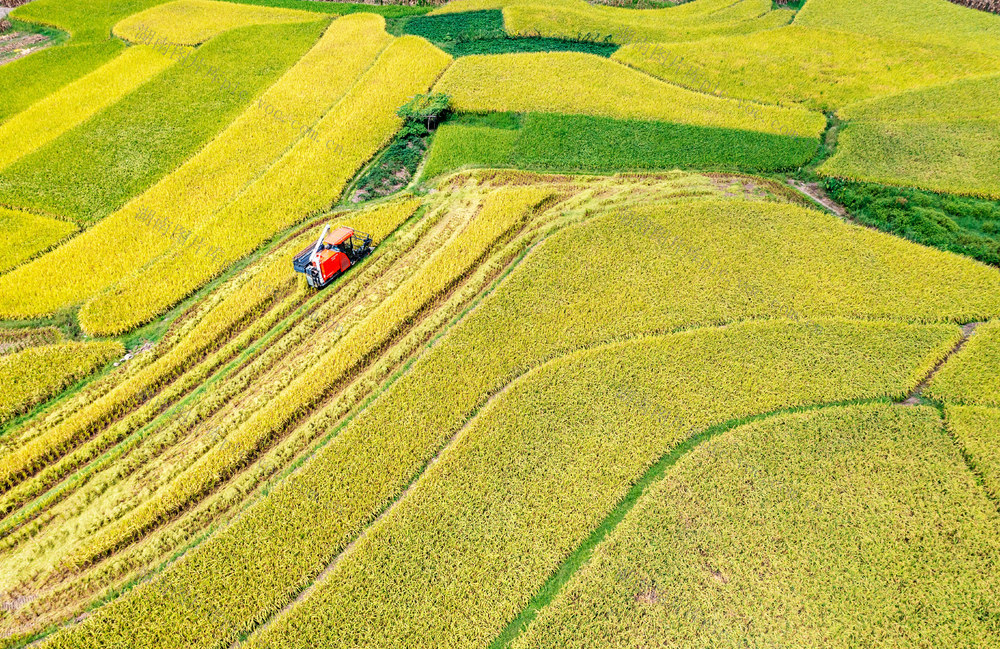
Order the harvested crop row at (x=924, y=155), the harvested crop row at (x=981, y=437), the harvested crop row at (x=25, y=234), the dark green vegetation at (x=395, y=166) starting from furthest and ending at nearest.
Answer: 1. the dark green vegetation at (x=395, y=166)
2. the harvested crop row at (x=924, y=155)
3. the harvested crop row at (x=25, y=234)
4. the harvested crop row at (x=981, y=437)

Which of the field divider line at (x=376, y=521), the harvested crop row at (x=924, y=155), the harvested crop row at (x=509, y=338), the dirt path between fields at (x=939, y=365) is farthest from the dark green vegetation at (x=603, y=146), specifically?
the field divider line at (x=376, y=521)

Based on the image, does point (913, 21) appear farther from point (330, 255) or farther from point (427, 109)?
point (330, 255)

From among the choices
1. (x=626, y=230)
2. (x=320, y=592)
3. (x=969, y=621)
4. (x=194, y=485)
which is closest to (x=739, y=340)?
(x=626, y=230)

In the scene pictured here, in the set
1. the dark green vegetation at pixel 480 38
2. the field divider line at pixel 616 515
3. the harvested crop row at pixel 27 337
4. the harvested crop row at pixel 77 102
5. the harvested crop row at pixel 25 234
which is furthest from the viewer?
the dark green vegetation at pixel 480 38

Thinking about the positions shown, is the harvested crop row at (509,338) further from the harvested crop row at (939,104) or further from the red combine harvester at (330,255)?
the harvested crop row at (939,104)

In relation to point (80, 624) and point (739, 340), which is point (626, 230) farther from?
point (80, 624)

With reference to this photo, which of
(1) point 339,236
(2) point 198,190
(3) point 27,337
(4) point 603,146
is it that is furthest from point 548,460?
(2) point 198,190
